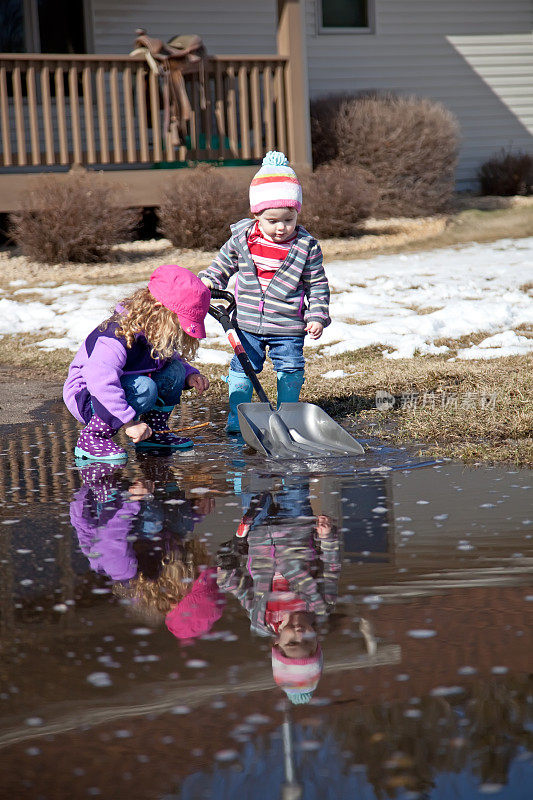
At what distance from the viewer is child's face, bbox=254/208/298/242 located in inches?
191

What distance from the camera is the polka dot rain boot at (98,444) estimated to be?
14.3 feet

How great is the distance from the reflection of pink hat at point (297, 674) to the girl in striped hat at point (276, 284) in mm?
2588

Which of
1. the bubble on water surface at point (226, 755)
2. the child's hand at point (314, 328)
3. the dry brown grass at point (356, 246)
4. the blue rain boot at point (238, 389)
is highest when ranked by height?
the child's hand at point (314, 328)

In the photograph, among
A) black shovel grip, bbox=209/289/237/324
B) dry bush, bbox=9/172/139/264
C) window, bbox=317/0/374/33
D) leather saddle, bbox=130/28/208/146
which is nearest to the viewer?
black shovel grip, bbox=209/289/237/324

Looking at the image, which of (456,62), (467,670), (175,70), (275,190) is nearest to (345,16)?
(456,62)

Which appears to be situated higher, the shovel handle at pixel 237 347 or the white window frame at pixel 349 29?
the white window frame at pixel 349 29

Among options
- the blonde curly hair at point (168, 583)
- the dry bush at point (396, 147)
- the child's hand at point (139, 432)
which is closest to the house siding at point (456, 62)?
the dry bush at point (396, 147)

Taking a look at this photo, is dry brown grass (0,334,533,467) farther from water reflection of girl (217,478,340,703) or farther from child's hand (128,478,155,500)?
child's hand (128,478,155,500)

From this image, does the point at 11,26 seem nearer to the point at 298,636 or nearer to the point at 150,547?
the point at 150,547

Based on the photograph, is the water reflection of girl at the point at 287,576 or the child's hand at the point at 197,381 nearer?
the water reflection of girl at the point at 287,576

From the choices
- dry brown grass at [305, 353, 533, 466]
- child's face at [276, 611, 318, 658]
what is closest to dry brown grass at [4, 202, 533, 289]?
dry brown grass at [305, 353, 533, 466]

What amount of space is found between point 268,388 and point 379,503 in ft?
7.07

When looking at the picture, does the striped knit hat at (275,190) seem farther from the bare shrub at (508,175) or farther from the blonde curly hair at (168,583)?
the bare shrub at (508,175)

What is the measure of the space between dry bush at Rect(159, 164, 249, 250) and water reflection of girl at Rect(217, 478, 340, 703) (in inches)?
300
